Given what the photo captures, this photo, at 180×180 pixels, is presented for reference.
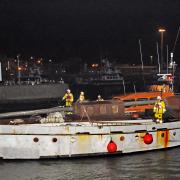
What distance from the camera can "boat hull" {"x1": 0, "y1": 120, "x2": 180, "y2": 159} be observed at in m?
31.2

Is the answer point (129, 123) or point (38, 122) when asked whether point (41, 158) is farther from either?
point (129, 123)

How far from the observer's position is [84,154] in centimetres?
3231

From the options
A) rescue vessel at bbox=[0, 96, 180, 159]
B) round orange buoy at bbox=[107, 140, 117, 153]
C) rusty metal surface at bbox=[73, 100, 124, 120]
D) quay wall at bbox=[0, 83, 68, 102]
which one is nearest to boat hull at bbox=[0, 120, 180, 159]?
rescue vessel at bbox=[0, 96, 180, 159]

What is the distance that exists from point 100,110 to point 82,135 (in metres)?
4.22

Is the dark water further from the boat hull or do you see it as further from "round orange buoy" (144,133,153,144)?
"round orange buoy" (144,133,153,144)

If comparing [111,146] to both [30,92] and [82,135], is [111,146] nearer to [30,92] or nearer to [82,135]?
[82,135]

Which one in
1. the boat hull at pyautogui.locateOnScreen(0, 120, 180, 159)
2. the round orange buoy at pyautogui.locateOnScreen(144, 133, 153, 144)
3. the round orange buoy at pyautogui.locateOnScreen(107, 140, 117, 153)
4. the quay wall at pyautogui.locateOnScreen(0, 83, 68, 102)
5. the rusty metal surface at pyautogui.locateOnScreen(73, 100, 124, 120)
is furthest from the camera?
the quay wall at pyautogui.locateOnScreen(0, 83, 68, 102)

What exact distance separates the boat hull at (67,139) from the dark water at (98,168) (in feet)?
1.84

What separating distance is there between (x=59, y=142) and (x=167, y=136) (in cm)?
819

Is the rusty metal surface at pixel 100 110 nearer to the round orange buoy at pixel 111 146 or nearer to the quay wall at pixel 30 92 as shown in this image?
the round orange buoy at pixel 111 146

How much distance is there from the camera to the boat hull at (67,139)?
3125cm

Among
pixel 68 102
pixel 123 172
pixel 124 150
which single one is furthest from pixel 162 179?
pixel 68 102

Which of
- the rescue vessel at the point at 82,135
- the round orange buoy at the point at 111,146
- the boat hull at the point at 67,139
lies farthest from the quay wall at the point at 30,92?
the round orange buoy at the point at 111,146

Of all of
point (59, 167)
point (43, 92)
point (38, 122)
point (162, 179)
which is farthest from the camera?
point (43, 92)
